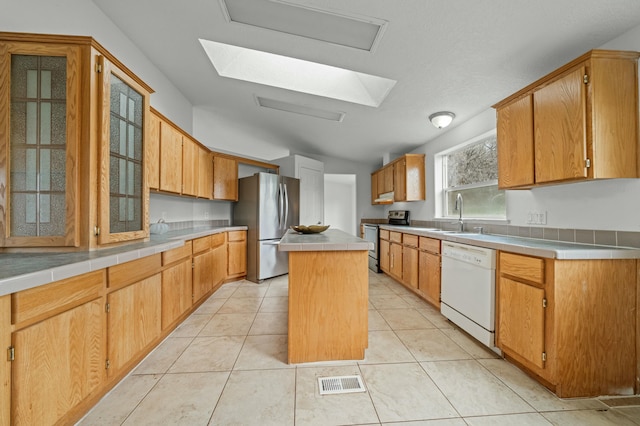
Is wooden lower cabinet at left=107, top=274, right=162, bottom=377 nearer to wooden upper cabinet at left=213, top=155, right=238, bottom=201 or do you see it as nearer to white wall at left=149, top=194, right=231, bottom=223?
white wall at left=149, top=194, right=231, bottom=223

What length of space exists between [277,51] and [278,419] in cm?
292

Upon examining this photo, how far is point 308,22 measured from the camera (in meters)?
2.02

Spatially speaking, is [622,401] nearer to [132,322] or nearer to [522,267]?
[522,267]

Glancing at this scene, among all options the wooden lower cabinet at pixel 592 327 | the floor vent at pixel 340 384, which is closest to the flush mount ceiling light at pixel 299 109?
the wooden lower cabinet at pixel 592 327

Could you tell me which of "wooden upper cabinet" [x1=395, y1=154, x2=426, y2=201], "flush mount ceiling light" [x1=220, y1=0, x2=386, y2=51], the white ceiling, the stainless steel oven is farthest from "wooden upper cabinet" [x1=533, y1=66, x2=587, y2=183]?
the stainless steel oven

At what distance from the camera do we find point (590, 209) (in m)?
1.83

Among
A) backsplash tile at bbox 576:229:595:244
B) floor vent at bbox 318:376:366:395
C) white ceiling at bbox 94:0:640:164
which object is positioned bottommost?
floor vent at bbox 318:376:366:395

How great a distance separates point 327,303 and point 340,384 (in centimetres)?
51

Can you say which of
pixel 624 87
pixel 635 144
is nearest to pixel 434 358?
pixel 635 144

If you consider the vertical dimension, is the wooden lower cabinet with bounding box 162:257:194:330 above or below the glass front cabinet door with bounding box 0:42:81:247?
below

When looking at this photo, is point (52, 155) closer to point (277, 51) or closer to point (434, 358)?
point (277, 51)

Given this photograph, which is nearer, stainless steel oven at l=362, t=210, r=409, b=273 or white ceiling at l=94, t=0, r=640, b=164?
white ceiling at l=94, t=0, r=640, b=164

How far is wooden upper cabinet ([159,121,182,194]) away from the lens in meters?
2.70

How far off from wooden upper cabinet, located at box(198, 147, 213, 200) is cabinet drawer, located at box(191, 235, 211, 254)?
0.74m
